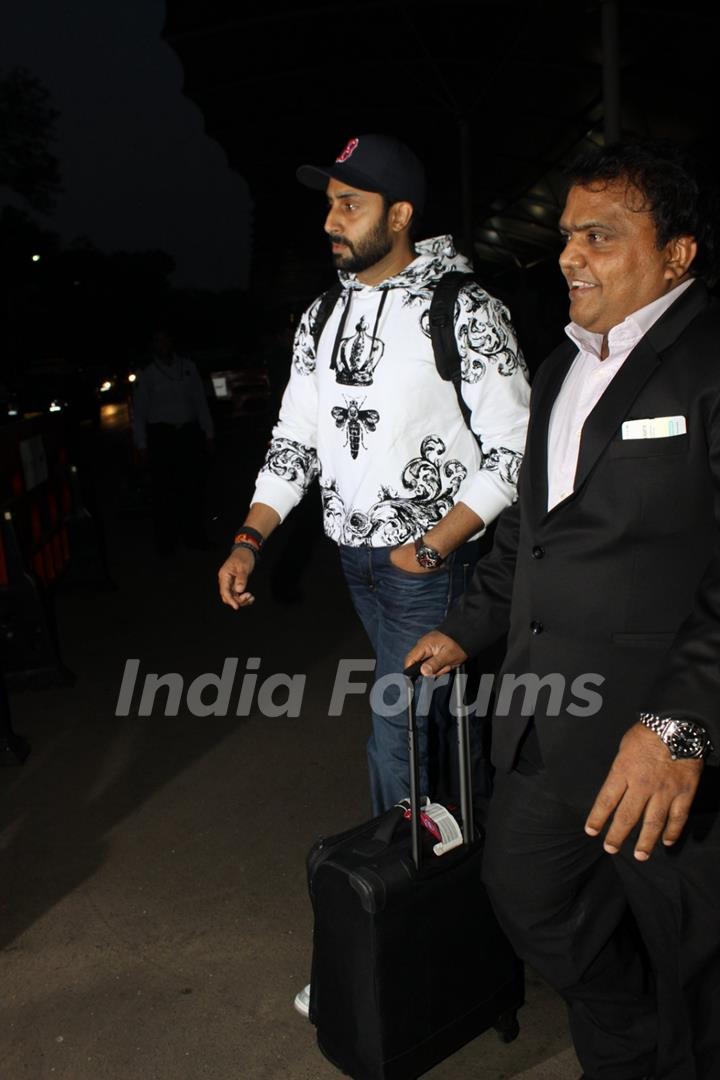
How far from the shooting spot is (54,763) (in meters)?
5.30

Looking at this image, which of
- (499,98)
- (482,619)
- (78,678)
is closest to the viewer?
(482,619)

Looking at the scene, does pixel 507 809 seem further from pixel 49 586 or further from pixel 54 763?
pixel 49 586

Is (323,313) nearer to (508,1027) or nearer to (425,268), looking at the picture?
(425,268)

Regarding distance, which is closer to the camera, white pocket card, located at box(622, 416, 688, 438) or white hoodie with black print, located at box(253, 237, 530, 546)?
white pocket card, located at box(622, 416, 688, 438)

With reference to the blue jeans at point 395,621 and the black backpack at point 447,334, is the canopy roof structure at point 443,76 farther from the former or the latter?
the blue jeans at point 395,621

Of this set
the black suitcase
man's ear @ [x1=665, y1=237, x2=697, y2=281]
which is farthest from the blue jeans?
man's ear @ [x1=665, y1=237, x2=697, y2=281]

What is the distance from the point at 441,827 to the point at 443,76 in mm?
18425

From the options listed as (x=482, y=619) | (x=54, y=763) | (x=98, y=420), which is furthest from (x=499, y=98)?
(x=482, y=619)

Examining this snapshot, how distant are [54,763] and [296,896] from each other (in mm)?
1835

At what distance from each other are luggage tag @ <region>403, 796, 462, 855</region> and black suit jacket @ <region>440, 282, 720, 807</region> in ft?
1.40

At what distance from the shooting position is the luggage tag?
281 cm

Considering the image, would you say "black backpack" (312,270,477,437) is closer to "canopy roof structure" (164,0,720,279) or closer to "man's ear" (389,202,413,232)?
"man's ear" (389,202,413,232)

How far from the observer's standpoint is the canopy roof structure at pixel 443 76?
16672 millimetres

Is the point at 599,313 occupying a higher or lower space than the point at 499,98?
lower
